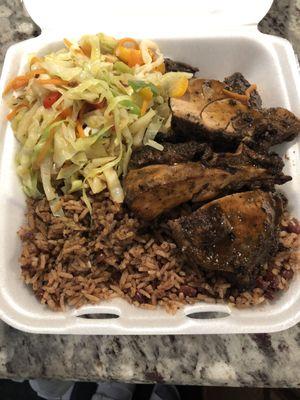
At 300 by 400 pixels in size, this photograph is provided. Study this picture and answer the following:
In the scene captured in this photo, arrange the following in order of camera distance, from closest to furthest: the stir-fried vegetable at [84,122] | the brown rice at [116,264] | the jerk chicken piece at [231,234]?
the jerk chicken piece at [231,234]
the brown rice at [116,264]
the stir-fried vegetable at [84,122]

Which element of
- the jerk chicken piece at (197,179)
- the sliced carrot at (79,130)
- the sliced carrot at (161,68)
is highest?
the sliced carrot at (161,68)

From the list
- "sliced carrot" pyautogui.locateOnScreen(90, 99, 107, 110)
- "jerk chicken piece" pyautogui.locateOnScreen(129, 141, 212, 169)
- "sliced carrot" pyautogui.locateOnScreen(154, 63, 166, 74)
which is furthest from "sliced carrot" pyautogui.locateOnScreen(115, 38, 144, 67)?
"jerk chicken piece" pyautogui.locateOnScreen(129, 141, 212, 169)

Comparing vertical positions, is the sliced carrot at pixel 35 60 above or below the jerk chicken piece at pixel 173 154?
above

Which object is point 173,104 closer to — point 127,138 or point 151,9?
point 127,138

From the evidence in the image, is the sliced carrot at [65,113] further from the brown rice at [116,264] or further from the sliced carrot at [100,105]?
the brown rice at [116,264]

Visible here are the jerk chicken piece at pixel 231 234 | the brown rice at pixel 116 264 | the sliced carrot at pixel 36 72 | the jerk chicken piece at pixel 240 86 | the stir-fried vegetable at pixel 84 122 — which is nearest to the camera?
the jerk chicken piece at pixel 231 234

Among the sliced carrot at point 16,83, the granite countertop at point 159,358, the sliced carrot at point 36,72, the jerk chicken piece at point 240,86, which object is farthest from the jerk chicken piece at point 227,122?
the granite countertop at point 159,358

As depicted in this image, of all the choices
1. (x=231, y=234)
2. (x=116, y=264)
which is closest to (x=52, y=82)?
(x=116, y=264)
